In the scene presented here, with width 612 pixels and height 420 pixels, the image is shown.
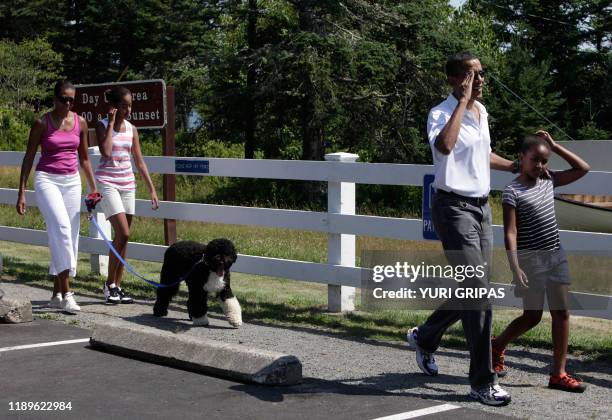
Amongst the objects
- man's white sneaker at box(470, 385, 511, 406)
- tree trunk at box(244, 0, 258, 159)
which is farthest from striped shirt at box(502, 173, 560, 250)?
tree trunk at box(244, 0, 258, 159)

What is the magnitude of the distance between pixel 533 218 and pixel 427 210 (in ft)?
6.31

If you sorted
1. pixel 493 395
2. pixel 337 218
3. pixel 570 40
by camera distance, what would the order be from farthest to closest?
pixel 570 40, pixel 337 218, pixel 493 395

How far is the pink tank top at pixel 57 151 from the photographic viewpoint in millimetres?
8422

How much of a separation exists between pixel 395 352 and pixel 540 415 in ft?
6.19

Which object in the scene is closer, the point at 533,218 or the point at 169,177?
the point at 533,218

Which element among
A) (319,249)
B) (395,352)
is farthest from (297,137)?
(395,352)

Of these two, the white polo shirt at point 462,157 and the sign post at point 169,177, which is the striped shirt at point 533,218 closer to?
the white polo shirt at point 462,157

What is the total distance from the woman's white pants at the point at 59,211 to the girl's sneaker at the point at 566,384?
4453 mm

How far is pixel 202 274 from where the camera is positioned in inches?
302

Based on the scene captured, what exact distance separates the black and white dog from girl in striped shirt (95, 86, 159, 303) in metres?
0.90

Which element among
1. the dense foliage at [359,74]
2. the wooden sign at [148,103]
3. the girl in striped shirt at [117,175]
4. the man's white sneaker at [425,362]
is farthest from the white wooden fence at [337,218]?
the dense foliage at [359,74]

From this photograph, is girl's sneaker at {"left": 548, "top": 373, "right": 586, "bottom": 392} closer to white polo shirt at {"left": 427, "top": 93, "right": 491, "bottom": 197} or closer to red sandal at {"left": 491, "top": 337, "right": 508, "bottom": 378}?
red sandal at {"left": 491, "top": 337, "right": 508, "bottom": 378}

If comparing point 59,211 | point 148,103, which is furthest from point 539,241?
point 148,103

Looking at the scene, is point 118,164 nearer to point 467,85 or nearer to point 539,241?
point 467,85
